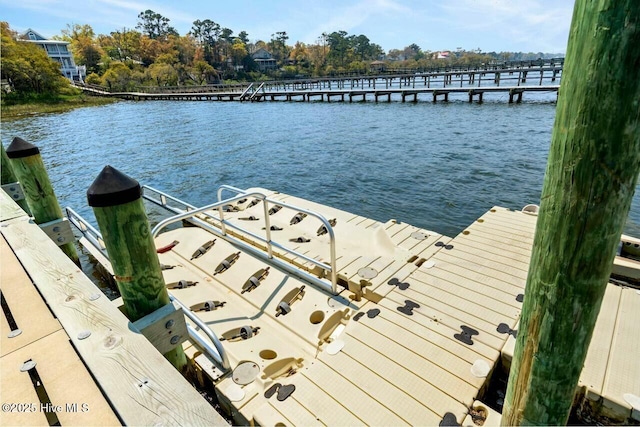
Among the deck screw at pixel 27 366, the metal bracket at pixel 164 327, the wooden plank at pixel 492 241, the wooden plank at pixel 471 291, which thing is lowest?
the wooden plank at pixel 471 291

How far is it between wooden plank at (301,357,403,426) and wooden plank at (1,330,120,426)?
151cm

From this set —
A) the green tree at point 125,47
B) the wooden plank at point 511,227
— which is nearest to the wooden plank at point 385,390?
the wooden plank at point 511,227

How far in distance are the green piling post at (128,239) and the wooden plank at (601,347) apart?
2.99 metres

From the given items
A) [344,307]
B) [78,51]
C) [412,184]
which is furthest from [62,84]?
[344,307]

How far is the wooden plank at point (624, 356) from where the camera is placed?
2.21m

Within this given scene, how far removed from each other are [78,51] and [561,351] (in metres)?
102

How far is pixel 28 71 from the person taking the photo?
43.1 m

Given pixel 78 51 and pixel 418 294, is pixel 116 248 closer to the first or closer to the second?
pixel 418 294

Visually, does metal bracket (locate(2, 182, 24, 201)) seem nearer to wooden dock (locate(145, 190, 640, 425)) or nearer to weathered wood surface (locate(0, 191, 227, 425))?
wooden dock (locate(145, 190, 640, 425))

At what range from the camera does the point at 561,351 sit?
4.34ft

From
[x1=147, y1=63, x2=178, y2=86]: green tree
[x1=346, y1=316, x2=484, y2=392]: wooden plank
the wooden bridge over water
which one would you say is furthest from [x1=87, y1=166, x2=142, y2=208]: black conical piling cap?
[x1=147, y1=63, x2=178, y2=86]: green tree

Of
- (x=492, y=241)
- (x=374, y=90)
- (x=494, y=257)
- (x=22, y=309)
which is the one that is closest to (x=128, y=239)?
(x=22, y=309)

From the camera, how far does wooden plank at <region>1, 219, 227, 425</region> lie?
1334 mm

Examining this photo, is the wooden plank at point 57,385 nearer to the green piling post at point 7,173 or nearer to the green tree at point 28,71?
the green piling post at point 7,173
